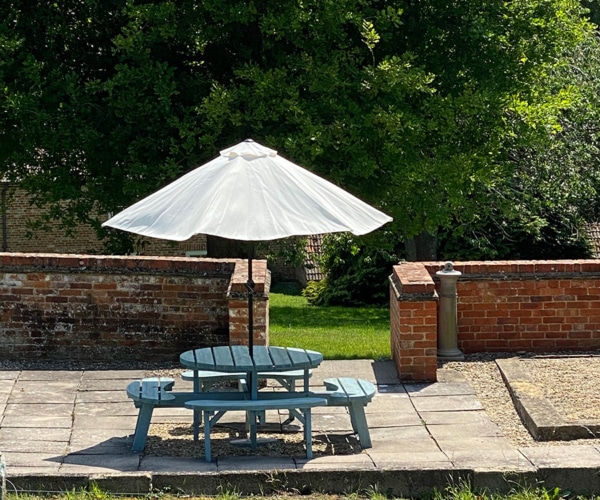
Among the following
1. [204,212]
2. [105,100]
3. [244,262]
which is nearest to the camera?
[204,212]

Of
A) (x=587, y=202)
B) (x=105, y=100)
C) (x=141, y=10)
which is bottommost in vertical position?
(x=587, y=202)

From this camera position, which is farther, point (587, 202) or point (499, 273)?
point (587, 202)

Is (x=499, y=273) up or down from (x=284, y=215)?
down

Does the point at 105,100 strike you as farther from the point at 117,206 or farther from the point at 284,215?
the point at 284,215

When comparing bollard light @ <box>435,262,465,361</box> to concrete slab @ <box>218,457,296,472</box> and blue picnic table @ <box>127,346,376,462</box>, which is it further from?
concrete slab @ <box>218,457,296,472</box>

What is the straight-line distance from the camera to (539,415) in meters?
8.50

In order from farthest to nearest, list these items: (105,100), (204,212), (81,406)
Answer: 1. (105,100)
2. (81,406)
3. (204,212)

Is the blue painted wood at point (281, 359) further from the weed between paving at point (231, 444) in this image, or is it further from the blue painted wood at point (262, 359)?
the weed between paving at point (231, 444)

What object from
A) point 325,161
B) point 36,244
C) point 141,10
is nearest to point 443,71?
point 325,161

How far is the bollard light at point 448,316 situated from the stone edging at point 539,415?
2.70ft

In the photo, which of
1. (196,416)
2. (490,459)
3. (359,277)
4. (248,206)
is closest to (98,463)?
(196,416)

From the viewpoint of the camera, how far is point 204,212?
753cm

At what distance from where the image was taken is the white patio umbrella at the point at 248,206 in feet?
24.4

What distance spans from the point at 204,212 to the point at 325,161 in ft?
28.2
